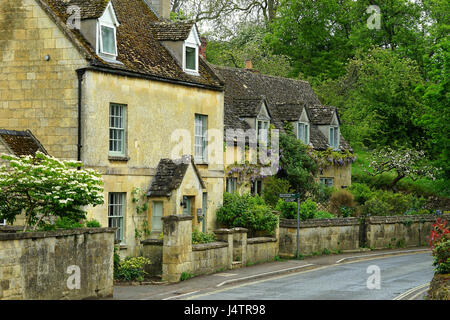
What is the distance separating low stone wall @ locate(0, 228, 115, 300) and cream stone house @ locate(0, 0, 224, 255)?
14.4 ft

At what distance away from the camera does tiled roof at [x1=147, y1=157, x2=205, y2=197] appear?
29.2 metres

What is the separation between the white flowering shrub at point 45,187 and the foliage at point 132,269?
14.4ft

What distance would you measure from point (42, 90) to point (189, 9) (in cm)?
4126

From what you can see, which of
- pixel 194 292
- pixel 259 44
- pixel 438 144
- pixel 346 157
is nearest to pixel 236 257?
pixel 194 292

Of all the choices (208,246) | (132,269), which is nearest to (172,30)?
(208,246)

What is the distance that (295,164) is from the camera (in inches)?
1597

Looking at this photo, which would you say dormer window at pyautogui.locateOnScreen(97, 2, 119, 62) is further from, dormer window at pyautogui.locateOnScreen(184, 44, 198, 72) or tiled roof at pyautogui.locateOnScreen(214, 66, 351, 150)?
tiled roof at pyautogui.locateOnScreen(214, 66, 351, 150)

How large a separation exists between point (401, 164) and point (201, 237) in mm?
23364

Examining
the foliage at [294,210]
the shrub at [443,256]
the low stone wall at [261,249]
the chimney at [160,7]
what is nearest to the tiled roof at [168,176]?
the low stone wall at [261,249]

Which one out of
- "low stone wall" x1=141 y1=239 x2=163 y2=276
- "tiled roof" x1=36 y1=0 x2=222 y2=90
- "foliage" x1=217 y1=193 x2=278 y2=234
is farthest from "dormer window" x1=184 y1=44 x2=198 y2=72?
"low stone wall" x1=141 y1=239 x2=163 y2=276
